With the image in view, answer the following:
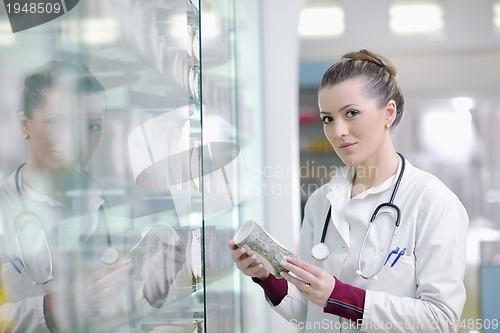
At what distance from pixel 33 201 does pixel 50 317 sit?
214 mm

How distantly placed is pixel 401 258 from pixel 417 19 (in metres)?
3.29

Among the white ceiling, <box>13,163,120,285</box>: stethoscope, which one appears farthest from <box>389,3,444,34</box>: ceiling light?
<box>13,163,120,285</box>: stethoscope

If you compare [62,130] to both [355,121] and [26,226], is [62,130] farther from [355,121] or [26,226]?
[355,121]

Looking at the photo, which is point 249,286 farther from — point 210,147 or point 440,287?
point 440,287

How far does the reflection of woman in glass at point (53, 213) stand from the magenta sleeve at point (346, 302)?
0.58 m

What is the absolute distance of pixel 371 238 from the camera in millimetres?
1675

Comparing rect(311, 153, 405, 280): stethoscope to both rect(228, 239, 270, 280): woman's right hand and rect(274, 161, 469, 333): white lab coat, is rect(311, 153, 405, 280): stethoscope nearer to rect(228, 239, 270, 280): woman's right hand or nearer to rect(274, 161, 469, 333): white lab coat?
rect(274, 161, 469, 333): white lab coat

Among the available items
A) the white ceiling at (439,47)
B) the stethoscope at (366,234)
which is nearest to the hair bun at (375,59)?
the stethoscope at (366,234)

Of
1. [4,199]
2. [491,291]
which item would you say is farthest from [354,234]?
[491,291]

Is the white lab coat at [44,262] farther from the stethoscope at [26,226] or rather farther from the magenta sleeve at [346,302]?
the magenta sleeve at [346,302]

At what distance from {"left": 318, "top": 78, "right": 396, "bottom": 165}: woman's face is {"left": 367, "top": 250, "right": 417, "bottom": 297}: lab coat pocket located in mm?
308

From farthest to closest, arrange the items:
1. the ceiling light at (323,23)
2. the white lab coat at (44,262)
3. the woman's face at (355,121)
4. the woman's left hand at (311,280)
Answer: the ceiling light at (323,23)
the woman's face at (355,121)
the woman's left hand at (311,280)
the white lab coat at (44,262)

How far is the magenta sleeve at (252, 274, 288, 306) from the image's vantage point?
169 cm

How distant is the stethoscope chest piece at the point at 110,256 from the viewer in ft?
3.91
